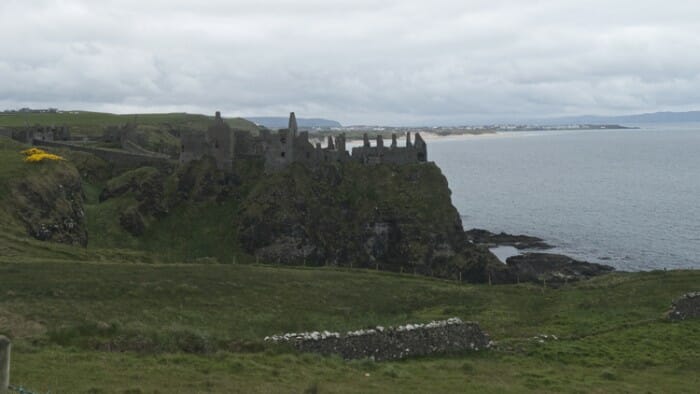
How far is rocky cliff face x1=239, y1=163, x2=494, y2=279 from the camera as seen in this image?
85.2 m

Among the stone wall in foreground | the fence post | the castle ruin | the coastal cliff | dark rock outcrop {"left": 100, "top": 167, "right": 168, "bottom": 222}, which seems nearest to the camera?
the fence post


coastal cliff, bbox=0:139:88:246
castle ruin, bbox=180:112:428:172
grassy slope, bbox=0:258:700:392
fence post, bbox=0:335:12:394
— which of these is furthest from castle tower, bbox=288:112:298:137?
fence post, bbox=0:335:12:394

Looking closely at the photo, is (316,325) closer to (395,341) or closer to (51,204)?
(395,341)

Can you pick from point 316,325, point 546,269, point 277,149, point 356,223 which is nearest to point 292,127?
point 277,149

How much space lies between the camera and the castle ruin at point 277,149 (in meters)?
92.6

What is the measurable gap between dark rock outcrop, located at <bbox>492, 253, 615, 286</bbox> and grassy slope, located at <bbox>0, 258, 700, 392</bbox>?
2485cm

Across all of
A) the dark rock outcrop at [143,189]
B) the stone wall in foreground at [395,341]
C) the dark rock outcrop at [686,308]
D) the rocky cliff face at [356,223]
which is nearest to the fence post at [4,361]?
the stone wall in foreground at [395,341]

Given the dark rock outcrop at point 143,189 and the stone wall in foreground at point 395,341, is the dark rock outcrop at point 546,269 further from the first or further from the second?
the stone wall in foreground at point 395,341

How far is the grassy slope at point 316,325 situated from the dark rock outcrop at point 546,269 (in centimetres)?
2485

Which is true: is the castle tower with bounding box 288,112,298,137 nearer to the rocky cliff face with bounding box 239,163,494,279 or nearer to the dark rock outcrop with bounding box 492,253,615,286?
the rocky cliff face with bounding box 239,163,494,279

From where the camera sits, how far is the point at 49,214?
6688 centimetres

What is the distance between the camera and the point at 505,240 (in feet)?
406

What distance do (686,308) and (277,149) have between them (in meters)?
61.4

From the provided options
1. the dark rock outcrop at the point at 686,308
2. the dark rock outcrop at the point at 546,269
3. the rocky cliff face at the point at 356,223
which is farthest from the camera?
the rocky cliff face at the point at 356,223
